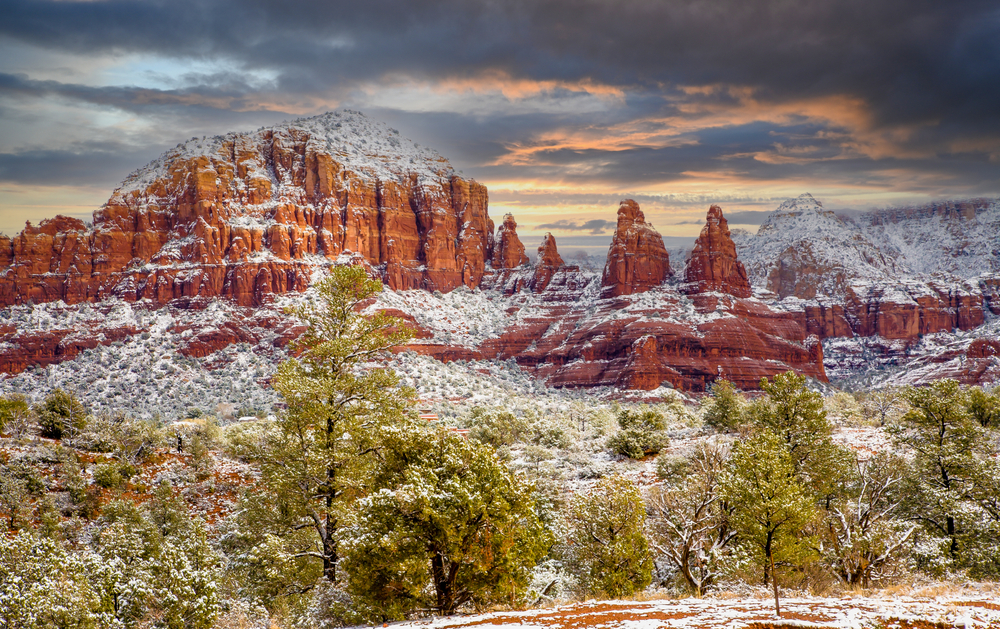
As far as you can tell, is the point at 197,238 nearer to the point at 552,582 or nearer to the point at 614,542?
the point at 552,582

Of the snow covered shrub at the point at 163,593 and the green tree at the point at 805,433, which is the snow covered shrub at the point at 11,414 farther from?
the green tree at the point at 805,433

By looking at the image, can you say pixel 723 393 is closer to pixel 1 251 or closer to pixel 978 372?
pixel 978 372

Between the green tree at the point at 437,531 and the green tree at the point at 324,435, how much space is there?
2149 mm

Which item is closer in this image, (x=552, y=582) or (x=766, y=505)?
(x=766, y=505)

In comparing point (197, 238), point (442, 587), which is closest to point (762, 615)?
point (442, 587)

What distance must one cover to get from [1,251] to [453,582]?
735 ft

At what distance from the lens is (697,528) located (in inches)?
1163

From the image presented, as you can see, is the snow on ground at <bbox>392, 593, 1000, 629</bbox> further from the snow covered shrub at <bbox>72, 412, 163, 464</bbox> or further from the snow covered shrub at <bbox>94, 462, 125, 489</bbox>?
the snow covered shrub at <bbox>72, 412, 163, 464</bbox>

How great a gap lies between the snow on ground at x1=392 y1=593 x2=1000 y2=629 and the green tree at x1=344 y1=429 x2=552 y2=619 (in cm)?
118

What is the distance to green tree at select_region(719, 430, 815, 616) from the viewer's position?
19.9 m

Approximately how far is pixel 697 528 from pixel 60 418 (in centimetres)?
6198

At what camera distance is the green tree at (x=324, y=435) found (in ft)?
70.3

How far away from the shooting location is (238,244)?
176m

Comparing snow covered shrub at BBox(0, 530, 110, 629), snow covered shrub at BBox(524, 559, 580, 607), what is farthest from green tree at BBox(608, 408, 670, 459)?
snow covered shrub at BBox(0, 530, 110, 629)
